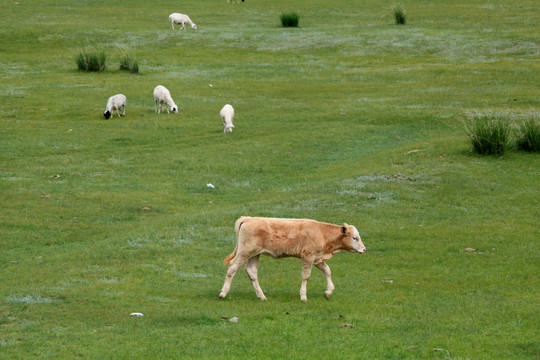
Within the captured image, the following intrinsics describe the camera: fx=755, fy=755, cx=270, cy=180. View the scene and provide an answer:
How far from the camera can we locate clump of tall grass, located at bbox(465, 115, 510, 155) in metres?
25.2

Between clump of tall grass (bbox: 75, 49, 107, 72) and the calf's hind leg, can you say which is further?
clump of tall grass (bbox: 75, 49, 107, 72)

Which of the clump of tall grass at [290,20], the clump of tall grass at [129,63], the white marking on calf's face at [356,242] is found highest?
the clump of tall grass at [290,20]

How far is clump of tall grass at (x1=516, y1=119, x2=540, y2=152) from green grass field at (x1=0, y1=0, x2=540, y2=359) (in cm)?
155

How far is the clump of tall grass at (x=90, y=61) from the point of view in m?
43.4

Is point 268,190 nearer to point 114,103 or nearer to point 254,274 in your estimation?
point 254,274

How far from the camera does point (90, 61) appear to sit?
142 feet

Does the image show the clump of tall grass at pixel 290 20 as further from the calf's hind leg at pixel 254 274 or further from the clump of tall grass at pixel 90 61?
the calf's hind leg at pixel 254 274

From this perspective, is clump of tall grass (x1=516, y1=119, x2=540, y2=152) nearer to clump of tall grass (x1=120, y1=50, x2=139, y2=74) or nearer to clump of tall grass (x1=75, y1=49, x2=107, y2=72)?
clump of tall grass (x1=120, y1=50, x2=139, y2=74)

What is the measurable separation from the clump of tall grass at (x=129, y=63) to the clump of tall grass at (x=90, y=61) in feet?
3.61

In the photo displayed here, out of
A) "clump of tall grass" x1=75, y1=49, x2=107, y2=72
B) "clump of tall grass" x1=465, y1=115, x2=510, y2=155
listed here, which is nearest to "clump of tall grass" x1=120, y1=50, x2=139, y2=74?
"clump of tall grass" x1=75, y1=49, x2=107, y2=72

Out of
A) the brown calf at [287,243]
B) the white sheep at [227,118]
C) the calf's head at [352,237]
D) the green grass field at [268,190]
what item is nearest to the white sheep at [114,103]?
the green grass field at [268,190]

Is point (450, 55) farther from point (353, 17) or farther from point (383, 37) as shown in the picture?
point (353, 17)


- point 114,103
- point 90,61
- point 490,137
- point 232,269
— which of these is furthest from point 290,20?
point 232,269

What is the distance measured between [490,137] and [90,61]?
2582cm
